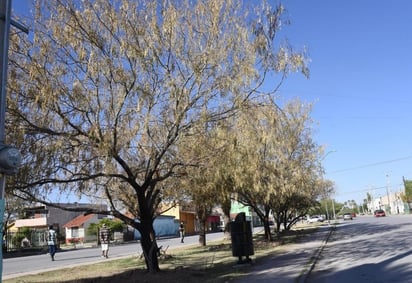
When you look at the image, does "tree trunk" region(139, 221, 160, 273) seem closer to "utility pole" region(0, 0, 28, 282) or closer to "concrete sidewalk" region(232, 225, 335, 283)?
"concrete sidewalk" region(232, 225, 335, 283)

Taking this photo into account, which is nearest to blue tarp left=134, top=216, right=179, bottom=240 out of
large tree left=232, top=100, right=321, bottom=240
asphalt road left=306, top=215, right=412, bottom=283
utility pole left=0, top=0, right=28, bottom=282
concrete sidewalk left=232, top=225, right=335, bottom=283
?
large tree left=232, top=100, right=321, bottom=240

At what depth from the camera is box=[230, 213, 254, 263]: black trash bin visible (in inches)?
597

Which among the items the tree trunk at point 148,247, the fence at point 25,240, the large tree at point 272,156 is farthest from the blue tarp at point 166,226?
the tree trunk at point 148,247

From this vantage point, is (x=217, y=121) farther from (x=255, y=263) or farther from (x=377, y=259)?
(x=377, y=259)

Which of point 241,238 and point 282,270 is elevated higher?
point 241,238

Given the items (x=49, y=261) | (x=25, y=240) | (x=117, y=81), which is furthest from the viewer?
(x=25, y=240)

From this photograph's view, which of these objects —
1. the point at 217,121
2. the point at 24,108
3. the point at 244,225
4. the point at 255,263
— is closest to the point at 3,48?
the point at 24,108

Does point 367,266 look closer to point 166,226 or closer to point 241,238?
point 241,238

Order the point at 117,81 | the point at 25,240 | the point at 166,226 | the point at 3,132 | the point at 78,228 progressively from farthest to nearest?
the point at 166,226 → the point at 78,228 → the point at 25,240 → the point at 117,81 → the point at 3,132

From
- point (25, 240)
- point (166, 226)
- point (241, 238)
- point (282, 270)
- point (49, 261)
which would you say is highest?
point (166, 226)

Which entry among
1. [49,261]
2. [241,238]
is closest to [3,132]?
[241,238]

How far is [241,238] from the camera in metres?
15.2

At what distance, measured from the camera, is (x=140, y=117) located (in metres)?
11.5

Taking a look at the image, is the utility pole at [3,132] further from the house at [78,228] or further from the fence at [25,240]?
A: the house at [78,228]
